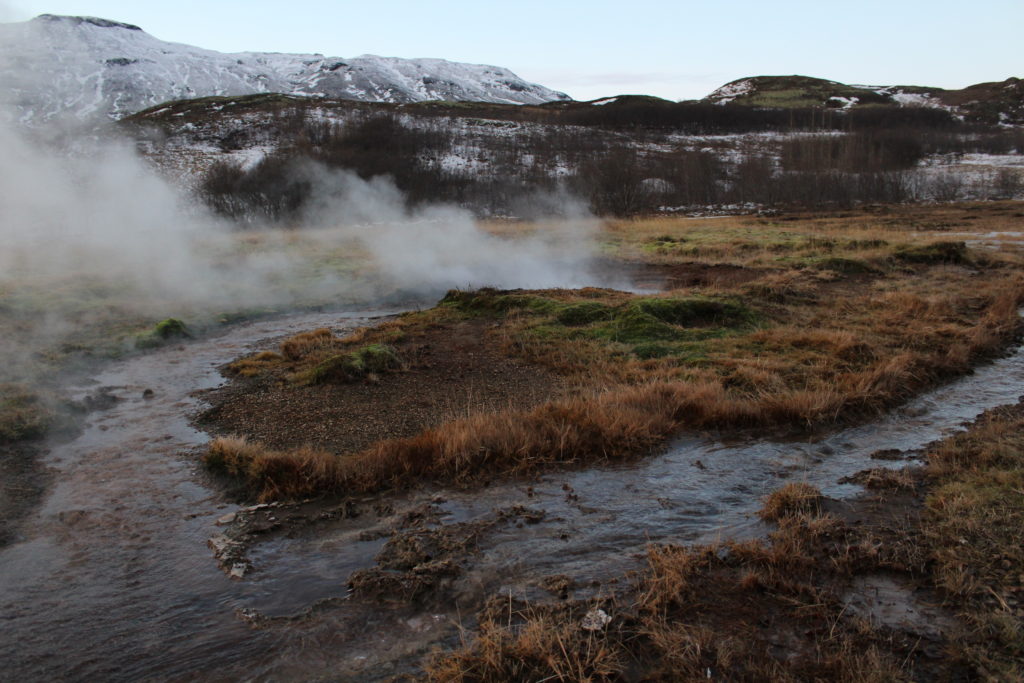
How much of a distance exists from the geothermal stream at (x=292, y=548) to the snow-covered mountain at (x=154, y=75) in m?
119

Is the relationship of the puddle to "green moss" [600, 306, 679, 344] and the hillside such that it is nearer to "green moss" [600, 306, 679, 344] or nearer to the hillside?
"green moss" [600, 306, 679, 344]

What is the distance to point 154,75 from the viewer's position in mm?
137625

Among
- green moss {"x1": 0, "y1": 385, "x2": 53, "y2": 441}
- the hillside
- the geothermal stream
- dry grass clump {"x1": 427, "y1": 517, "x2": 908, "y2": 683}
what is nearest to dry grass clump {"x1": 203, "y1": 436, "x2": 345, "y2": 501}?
the geothermal stream

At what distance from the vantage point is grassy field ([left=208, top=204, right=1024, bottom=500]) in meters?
6.47

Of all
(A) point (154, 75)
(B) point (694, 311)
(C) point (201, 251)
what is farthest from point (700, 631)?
(A) point (154, 75)

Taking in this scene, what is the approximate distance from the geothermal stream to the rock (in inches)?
18.1

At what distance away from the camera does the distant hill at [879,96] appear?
92.4m

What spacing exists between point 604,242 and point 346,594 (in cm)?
2485

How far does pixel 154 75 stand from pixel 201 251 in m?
146

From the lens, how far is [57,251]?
21.5m

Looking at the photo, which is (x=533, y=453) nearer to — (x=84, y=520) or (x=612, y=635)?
(x=612, y=635)

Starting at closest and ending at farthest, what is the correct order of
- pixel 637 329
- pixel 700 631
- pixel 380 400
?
1. pixel 700 631
2. pixel 380 400
3. pixel 637 329

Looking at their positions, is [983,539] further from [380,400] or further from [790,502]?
[380,400]

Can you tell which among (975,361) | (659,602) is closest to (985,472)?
(659,602)
